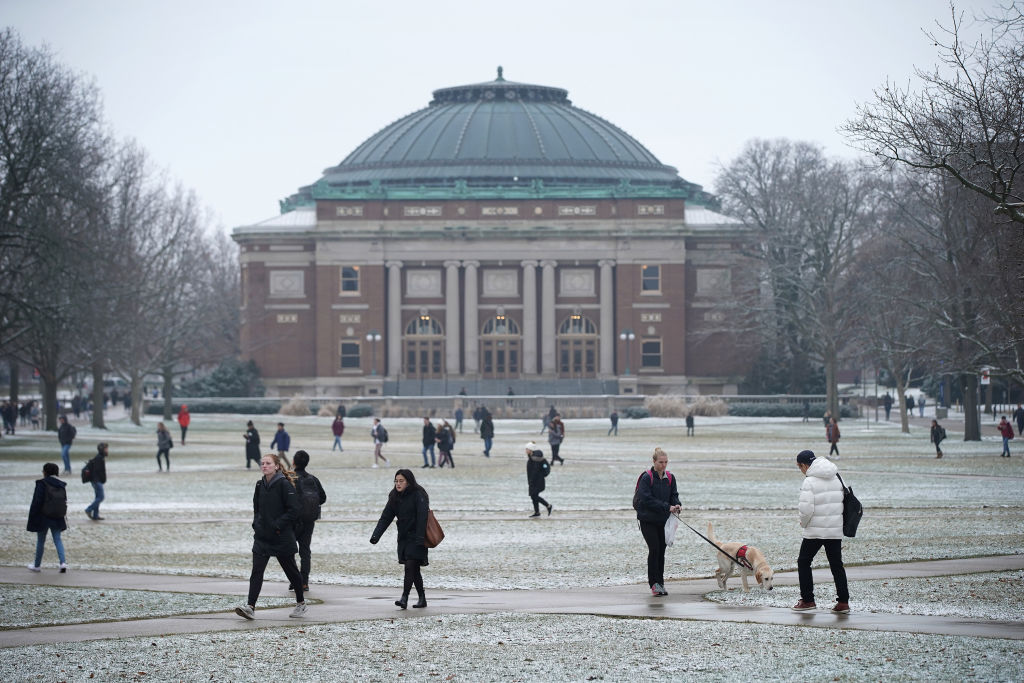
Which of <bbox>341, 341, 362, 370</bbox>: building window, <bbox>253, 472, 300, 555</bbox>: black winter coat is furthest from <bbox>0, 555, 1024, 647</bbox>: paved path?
<bbox>341, 341, 362, 370</bbox>: building window

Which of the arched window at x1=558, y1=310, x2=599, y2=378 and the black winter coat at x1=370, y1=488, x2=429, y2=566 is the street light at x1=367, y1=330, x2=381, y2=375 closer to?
the arched window at x1=558, y1=310, x2=599, y2=378

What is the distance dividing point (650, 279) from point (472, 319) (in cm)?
1227

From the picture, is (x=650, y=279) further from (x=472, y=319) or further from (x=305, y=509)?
(x=305, y=509)

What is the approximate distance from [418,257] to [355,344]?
23.6 ft

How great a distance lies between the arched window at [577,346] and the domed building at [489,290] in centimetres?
10

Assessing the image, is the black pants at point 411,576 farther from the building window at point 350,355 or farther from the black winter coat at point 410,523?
the building window at point 350,355

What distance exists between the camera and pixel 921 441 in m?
61.5

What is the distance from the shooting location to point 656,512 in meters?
19.9

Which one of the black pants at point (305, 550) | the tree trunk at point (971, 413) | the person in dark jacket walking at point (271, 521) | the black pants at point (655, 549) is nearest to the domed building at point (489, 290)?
the tree trunk at point (971, 413)

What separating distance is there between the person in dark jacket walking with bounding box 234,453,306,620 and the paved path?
50cm

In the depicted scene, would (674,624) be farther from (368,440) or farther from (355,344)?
(355,344)

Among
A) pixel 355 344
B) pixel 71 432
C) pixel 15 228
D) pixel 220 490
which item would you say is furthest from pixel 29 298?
pixel 355 344

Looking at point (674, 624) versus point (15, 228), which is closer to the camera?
point (674, 624)

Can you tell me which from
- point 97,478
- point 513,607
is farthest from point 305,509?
point 97,478
